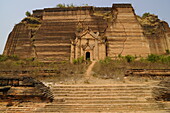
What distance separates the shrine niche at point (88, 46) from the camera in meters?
25.3

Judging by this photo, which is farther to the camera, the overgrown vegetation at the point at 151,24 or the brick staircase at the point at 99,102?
the overgrown vegetation at the point at 151,24

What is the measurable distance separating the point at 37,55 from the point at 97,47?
11146 mm

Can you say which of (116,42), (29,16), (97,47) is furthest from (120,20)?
(29,16)

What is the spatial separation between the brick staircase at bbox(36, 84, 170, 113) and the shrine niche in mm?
15504

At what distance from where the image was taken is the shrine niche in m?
25.3

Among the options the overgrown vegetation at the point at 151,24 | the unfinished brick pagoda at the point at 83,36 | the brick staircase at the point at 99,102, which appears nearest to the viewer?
the brick staircase at the point at 99,102

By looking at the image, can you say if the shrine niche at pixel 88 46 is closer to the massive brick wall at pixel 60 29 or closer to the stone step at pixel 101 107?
the massive brick wall at pixel 60 29

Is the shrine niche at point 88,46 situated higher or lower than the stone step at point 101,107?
higher

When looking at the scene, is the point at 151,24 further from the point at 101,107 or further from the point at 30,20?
the point at 101,107

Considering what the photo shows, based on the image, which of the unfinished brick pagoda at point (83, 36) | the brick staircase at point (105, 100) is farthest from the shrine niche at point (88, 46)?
the brick staircase at point (105, 100)

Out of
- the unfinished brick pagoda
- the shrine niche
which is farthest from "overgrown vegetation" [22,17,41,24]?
the shrine niche

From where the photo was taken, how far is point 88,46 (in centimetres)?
2569

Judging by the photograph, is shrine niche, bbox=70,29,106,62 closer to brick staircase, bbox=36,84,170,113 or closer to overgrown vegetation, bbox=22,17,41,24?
overgrown vegetation, bbox=22,17,41,24

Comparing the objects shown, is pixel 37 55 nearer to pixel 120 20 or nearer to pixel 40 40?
pixel 40 40
